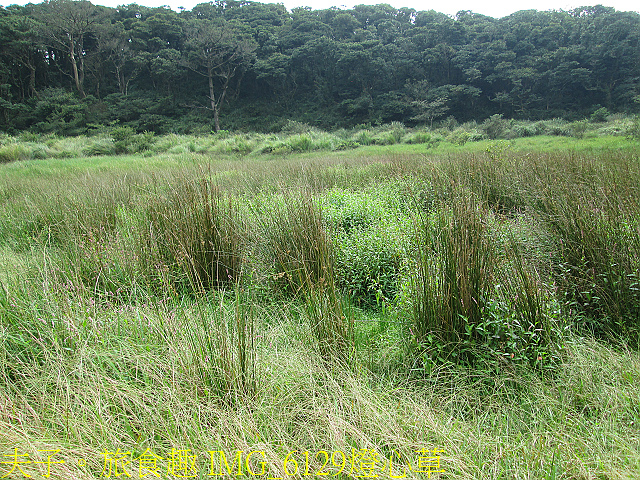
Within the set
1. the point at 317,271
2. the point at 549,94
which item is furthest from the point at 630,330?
the point at 549,94

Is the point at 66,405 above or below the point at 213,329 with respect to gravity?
below

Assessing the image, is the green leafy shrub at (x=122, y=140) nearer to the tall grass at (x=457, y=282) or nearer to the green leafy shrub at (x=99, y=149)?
the green leafy shrub at (x=99, y=149)

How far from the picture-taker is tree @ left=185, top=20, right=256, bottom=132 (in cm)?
3133

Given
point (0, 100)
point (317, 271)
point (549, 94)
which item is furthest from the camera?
point (549, 94)

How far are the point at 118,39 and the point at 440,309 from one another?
41.4 metres

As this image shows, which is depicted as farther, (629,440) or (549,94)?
(549,94)

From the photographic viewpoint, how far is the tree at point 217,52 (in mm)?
31328

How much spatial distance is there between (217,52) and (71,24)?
12.7 m

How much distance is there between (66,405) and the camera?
1.48 metres

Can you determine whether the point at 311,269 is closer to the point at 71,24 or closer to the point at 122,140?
the point at 122,140

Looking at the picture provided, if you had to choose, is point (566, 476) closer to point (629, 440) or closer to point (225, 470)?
point (629, 440)

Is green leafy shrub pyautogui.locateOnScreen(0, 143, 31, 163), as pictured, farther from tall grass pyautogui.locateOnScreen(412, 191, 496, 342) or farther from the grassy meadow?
tall grass pyautogui.locateOnScreen(412, 191, 496, 342)

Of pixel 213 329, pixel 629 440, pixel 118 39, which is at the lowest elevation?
pixel 629 440

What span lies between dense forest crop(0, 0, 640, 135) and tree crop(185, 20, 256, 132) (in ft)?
0.43
